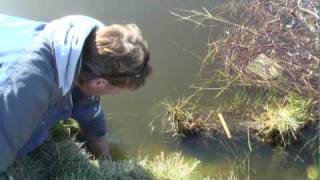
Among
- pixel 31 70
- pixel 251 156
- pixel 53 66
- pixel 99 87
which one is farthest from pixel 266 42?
pixel 31 70

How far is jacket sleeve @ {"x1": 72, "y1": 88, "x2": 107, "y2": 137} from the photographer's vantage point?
2.80 metres

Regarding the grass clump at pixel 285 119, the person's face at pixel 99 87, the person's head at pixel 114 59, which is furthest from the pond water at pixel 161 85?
the person's head at pixel 114 59

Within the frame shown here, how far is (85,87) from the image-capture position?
8.07ft

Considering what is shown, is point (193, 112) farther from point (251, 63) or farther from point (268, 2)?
point (268, 2)

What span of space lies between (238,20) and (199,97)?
2.87 feet

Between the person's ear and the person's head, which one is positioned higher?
the person's head

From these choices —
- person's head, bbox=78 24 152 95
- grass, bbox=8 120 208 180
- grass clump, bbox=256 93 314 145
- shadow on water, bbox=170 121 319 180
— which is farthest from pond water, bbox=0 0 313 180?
person's head, bbox=78 24 152 95

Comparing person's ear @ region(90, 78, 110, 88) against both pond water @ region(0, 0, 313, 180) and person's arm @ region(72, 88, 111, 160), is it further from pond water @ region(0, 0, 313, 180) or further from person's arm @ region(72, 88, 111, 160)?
pond water @ region(0, 0, 313, 180)

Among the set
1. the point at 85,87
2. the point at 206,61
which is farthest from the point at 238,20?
the point at 85,87

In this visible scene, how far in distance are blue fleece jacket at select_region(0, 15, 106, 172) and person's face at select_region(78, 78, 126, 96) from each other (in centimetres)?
11

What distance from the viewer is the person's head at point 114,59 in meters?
2.27

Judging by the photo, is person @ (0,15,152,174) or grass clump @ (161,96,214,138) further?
grass clump @ (161,96,214,138)

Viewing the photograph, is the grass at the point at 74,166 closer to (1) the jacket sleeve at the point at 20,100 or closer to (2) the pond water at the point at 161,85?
(2) the pond water at the point at 161,85

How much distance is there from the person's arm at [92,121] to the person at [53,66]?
1.10ft
